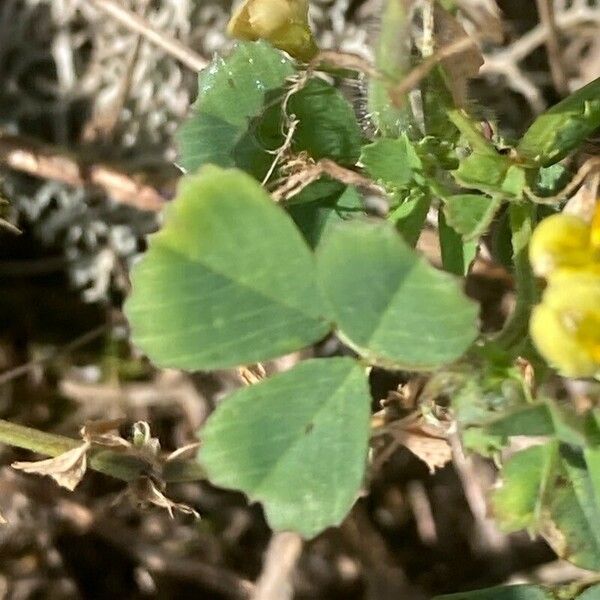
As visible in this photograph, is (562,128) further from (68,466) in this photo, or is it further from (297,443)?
(68,466)

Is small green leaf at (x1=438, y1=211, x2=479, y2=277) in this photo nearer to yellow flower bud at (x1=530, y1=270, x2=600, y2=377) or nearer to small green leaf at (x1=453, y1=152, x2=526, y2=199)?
small green leaf at (x1=453, y1=152, x2=526, y2=199)

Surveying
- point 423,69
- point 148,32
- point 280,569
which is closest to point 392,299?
point 423,69

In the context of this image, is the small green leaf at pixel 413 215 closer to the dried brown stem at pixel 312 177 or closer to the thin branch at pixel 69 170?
the dried brown stem at pixel 312 177

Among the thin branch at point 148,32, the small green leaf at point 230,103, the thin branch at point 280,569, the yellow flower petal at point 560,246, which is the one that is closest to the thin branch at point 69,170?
the thin branch at point 148,32

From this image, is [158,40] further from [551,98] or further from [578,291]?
[578,291]

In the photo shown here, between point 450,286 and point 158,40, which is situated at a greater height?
point 450,286

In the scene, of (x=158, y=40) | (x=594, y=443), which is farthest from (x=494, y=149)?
(x=158, y=40)
